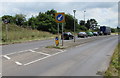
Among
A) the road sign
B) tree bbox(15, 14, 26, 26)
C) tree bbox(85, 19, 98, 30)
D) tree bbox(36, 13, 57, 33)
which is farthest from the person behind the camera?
tree bbox(85, 19, 98, 30)

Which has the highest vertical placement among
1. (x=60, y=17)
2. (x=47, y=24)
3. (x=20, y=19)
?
(x=20, y=19)

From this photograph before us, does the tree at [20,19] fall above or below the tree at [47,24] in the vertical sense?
above

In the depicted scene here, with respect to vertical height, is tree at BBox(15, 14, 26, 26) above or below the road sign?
above

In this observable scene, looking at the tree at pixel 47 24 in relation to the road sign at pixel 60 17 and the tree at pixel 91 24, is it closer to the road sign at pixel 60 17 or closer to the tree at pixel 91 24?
the road sign at pixel 60 17

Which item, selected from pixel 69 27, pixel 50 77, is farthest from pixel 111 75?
pixel 69 27

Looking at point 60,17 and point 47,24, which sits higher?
point 47,24

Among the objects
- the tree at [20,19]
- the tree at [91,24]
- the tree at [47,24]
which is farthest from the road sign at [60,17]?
the tree at [91,24]

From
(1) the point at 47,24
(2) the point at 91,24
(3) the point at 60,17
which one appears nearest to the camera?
(3) the point at 60,17

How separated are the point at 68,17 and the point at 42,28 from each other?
1998 cm

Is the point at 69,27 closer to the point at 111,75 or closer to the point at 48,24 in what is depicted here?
the point at 48,24

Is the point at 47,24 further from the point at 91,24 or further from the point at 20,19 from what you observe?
the point at 91,24

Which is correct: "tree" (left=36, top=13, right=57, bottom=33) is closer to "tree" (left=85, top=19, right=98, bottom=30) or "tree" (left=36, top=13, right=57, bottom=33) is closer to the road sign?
the road sign

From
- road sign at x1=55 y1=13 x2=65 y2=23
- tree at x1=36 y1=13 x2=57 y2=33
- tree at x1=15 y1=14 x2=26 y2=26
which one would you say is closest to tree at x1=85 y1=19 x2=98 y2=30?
tree at x1=15 y1=14 x2=26 y2=26

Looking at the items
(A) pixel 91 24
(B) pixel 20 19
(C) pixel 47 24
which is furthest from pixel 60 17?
(A) pixel 91 24
